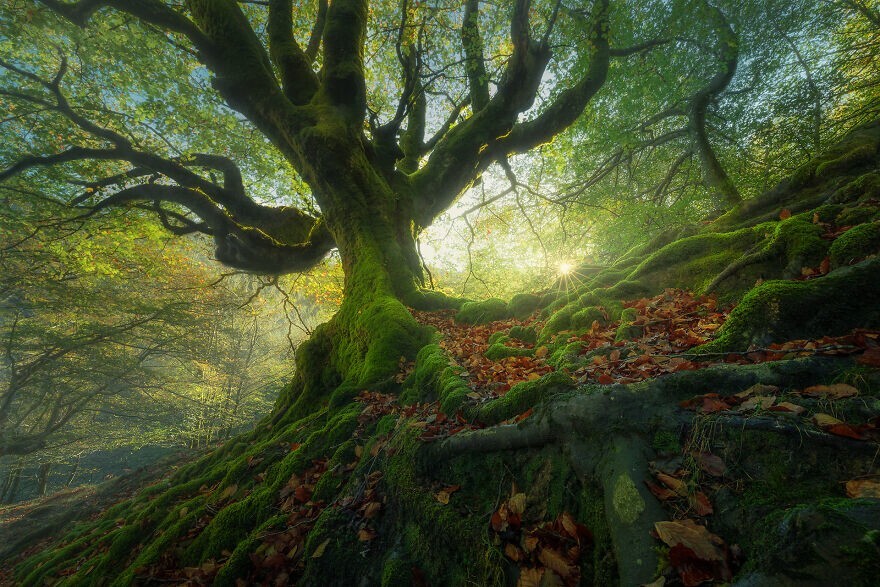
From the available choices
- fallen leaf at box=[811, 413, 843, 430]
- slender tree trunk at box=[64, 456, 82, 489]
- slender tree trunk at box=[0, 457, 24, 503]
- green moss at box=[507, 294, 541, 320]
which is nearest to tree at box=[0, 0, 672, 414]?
green moss at box=[507, 294, 541, 320]

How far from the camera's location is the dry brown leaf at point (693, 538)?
1.10 metres

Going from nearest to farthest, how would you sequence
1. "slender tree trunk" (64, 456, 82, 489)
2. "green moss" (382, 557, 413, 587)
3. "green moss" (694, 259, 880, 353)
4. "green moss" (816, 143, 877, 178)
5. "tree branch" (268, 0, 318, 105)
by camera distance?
"green moss" (382, 557, 413, 587)
"green moss" (694, 259, 880, 353)
"green moss" (816, 143, 877, 178)
"tree branch" (268, 0, 318, 105)
"slender tree trunk" (64, 456, 82, 489)

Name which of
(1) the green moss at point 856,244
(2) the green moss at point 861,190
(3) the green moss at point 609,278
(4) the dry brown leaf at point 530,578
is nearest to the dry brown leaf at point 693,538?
(4) the dry brown leaf at point 530,578

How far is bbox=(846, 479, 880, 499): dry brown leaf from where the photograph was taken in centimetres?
102

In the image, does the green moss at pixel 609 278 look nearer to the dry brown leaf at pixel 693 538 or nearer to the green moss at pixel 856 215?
the green moss at pixel 856 215

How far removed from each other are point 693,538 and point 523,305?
16.0ft

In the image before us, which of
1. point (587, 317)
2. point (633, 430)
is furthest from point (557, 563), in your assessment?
point (587, 317)

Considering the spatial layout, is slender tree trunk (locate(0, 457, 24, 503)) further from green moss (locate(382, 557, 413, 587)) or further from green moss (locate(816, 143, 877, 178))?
green moss (locate(816, 143, 877, 178))

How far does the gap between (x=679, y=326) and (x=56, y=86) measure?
1160 cm

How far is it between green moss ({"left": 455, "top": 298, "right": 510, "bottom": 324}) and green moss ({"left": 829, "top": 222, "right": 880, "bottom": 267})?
3.88 metres

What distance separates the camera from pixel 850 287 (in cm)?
222

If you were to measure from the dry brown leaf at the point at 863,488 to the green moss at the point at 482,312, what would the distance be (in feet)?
16.0

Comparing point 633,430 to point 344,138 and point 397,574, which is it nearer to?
point 397,574

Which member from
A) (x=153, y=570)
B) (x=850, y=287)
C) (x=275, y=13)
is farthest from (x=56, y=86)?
(x=850, y=287)
